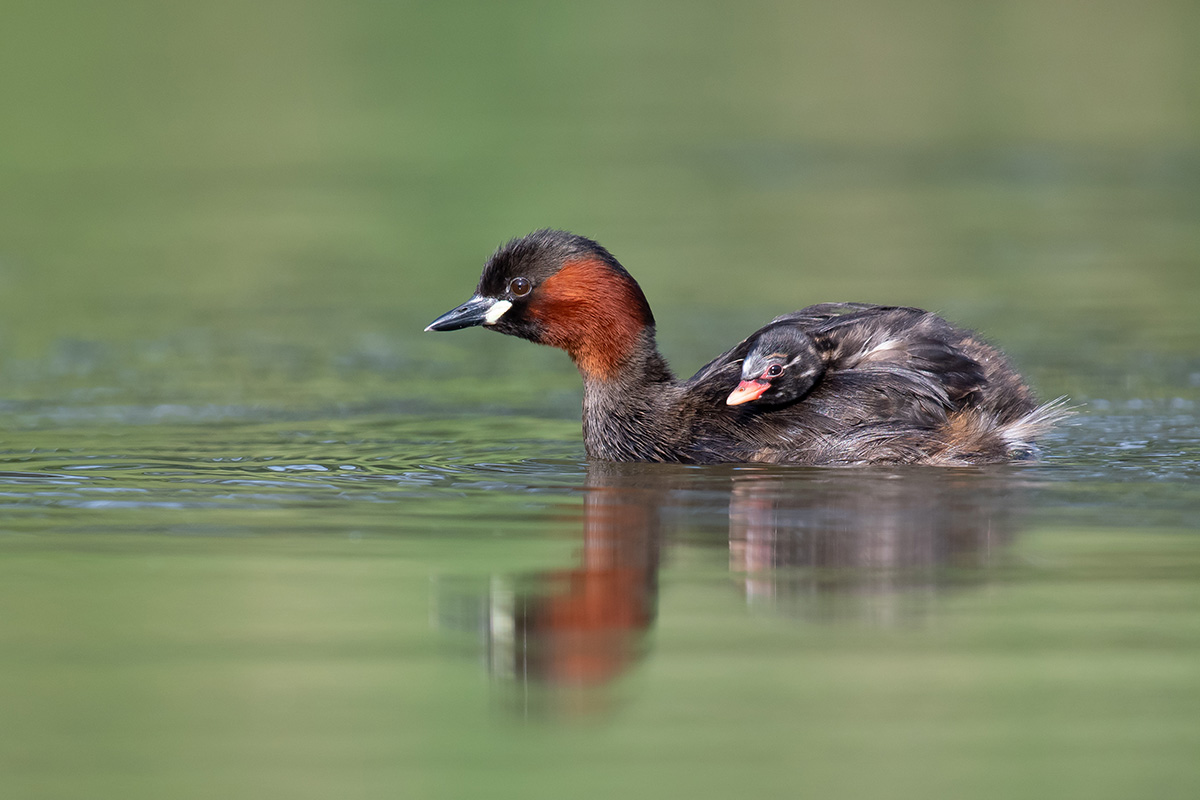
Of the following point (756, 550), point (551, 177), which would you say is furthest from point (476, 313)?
point (551, 177)

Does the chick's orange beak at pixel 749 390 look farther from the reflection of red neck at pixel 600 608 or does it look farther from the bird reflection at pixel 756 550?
the reflection of red neck at pixel 600 608

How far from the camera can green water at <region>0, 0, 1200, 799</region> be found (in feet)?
16.8

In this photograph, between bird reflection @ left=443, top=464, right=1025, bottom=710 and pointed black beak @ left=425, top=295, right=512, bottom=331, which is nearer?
bird reflection @ left=443, top=464, right=1025, bottom=710

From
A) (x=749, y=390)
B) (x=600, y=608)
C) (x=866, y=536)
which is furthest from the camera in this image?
(x=749, y=390)

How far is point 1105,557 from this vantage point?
6758 millimetres

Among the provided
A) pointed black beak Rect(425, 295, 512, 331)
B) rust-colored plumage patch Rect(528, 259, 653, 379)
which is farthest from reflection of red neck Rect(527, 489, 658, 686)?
pointed black beak Rect(425, 295, 512, 331)

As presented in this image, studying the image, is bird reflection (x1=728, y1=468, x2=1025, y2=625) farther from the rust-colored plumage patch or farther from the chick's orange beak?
the rust-colored plumage patch

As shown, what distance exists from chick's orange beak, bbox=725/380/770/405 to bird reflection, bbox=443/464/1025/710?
1.03ft

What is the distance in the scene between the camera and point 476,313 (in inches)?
359

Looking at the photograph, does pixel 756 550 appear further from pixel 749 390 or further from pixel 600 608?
pixel 749 390

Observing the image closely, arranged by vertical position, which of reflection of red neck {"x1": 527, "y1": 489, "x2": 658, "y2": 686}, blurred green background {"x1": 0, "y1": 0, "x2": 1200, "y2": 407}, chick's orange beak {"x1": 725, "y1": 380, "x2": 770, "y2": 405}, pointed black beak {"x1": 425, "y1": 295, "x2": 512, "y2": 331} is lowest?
reflection of red neck {"x1": 527, "y1": 489, "x2": 658, "y2": 686}

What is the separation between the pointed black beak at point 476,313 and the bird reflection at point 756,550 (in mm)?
959

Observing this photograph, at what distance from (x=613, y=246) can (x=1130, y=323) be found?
5.03 metres

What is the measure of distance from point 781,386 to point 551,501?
1.17 meters
